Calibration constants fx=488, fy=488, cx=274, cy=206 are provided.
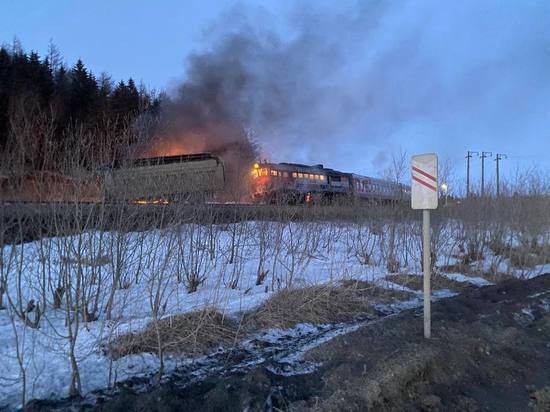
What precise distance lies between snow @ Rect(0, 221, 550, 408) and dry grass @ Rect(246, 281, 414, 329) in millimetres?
363

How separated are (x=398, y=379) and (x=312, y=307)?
3.80 m

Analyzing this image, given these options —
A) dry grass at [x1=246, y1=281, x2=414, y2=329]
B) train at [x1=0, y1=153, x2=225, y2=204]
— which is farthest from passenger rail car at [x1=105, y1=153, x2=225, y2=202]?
dry grass at [x1=246, y1=281, x2=414, y2=329]

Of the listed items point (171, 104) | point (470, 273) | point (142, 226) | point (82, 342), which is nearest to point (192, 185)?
point (142, 226)

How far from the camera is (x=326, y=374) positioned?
5266 mm

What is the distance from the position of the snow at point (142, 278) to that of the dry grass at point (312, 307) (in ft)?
1.19

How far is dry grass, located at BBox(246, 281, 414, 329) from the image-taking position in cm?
798

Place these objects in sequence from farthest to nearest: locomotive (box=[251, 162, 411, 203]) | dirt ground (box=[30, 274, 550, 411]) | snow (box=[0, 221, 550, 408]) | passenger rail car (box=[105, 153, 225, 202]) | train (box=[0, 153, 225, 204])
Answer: locomotive (box=[251, 162, 411, 203]) < passenger rail car (box=[105, 153, 225, 202]) < train (box=[0, 153, 225, 204]) < snow (box=[0, 221, 550, 408]) < dirt ground (box=[30, 274, 550, 411])

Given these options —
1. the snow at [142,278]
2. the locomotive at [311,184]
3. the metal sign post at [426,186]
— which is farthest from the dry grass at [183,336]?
the locomotive at [311,184]

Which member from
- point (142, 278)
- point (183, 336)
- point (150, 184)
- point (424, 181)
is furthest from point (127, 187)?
point (424, 181)

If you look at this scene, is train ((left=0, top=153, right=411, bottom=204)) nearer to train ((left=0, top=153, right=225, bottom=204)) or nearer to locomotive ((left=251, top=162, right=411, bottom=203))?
train ((left=0, top=153, right=225, bottom=204))

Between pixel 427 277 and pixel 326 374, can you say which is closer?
pixel 326 374

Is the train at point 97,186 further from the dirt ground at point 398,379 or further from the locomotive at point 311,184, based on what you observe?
the locomotive at point 311,184

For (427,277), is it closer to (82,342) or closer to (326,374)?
(326,374)

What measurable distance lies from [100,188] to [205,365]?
334 centimetres
